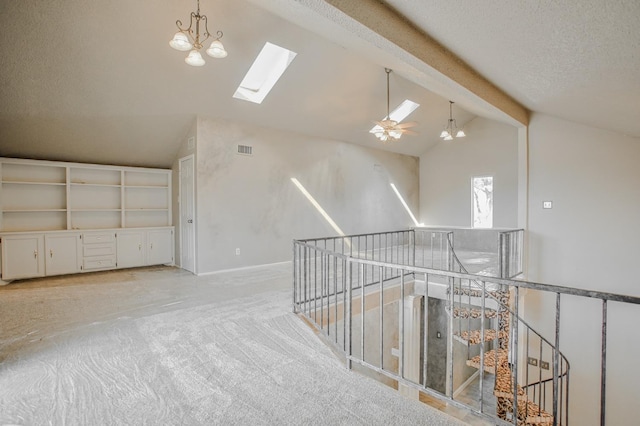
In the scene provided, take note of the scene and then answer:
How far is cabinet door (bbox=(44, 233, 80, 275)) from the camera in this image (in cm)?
552

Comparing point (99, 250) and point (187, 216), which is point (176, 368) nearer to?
point (187, 216)

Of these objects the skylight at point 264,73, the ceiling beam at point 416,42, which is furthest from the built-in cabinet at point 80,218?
the ceiling beam at point 416,42

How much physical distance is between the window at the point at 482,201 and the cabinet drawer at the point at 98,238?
893 cm

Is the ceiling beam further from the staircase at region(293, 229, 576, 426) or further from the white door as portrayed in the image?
the white door

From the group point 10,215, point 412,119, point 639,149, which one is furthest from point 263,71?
point 639,149

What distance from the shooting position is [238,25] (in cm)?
424

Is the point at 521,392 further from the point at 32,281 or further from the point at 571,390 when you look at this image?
the point at 32,281

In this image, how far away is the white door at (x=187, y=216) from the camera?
230 inches

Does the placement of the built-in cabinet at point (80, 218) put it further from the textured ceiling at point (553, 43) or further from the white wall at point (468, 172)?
the white wall at point (468, 172)

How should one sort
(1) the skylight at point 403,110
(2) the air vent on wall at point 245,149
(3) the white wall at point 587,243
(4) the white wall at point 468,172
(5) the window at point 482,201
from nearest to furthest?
(3) the white wall at point 587,243, (2) the air vent on wall at point 245,149, (1) the skylight at point 403,110, (4) the white wall at point 468,172, (5) the window at point 482,201

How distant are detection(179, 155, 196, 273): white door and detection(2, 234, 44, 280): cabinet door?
223 centimetres

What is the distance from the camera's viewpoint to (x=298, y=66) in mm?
5246

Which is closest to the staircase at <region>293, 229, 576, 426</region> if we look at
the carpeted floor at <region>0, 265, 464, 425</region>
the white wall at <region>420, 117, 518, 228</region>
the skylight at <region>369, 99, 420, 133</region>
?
the carpeted floor at <region>0, 265, 464, 425</region>

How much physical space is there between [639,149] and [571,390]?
412 centimetres
